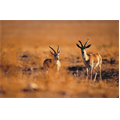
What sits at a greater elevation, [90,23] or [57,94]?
[90,23]

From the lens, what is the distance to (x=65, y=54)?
16797 mm

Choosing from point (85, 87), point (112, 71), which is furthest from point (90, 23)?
point (85, 87)

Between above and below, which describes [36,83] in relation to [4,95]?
above

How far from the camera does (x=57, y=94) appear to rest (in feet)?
25.0

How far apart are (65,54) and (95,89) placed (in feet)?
28.7

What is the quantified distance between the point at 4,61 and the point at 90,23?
3093cm

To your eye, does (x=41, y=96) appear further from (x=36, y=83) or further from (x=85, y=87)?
(x=85, y=87)

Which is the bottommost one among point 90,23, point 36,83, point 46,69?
point 36,83

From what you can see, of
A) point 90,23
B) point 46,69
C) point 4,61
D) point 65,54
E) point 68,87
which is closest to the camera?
point 68,87

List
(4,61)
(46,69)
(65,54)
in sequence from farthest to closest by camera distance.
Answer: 1. (65,54)
2. (4,61)
3. (46,69)

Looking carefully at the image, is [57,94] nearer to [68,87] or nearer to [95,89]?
[68,87]

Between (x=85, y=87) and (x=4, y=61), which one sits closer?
(x=85, y=87)

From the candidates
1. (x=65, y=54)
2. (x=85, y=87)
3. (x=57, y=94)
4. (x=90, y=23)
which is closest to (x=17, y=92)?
(x=57, y=94)

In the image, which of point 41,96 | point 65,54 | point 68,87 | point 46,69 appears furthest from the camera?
point 65,54
